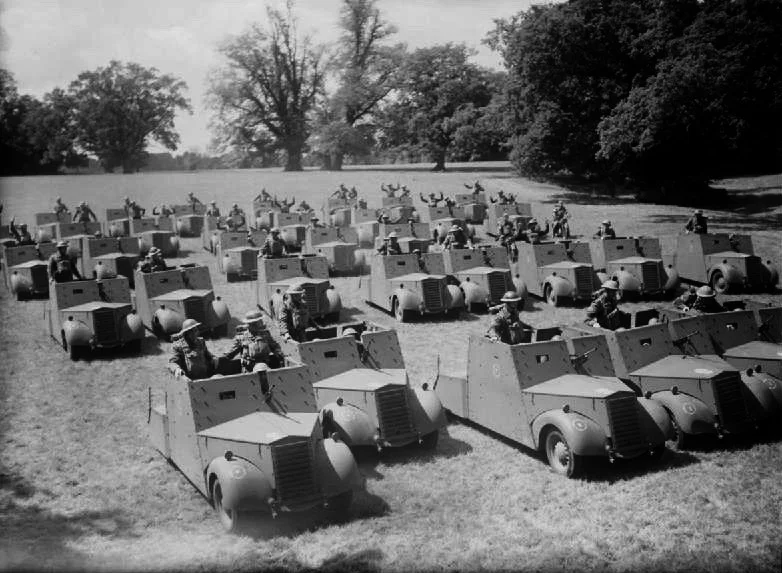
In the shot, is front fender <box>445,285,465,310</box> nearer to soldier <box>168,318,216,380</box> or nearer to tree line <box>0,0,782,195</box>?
tree line <box>0,0,782,195</box>

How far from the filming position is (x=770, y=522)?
8.54 m

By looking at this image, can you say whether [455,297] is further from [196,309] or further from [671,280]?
[671,280]

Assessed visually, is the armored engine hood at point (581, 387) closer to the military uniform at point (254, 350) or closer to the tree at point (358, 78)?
the military uniform at point (254, 350)

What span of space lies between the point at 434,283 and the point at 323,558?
11.5 meters

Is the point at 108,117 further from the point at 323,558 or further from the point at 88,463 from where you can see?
the point at 323,558

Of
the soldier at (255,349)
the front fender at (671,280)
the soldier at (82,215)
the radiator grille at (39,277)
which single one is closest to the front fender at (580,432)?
the soldier at (255,349)

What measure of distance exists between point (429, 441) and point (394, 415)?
28.8 inches

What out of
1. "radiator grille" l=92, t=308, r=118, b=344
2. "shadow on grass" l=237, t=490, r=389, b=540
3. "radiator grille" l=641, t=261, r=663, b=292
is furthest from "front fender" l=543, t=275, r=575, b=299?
"shadow on grass" l=237, t=490, r=389, b=540

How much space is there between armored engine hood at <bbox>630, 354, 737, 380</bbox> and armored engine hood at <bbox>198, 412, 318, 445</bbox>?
17.4 feet

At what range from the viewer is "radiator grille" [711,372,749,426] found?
1069 cm

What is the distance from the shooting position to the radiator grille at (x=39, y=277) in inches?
849

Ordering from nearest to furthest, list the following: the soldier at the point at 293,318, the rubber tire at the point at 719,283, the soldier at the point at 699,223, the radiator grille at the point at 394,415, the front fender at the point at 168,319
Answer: the radiator grille at the point at 394,415 → the soldier at the point at 293,318 → the front fender at the point at 168,319 → the rubber tire at the point at 719,283 → the soldier at the point at 699,223

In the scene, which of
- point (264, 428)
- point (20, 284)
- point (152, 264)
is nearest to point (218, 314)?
point (152, 264)

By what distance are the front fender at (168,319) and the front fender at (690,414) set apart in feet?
34.7
